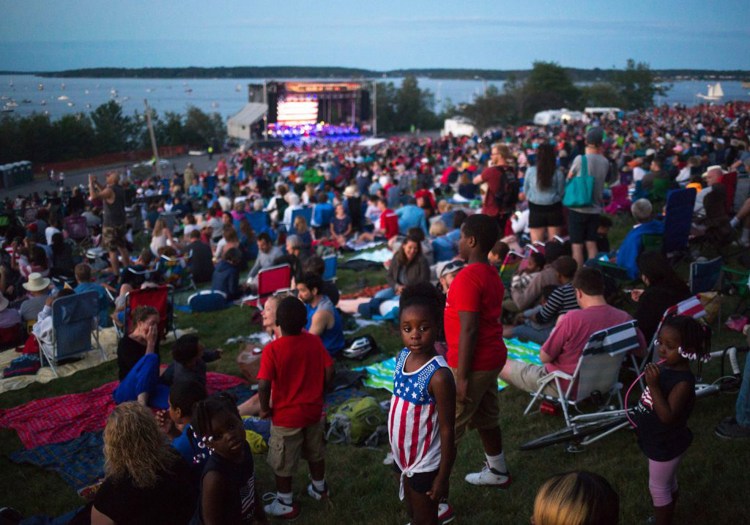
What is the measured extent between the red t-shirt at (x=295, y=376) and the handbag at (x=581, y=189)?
14.5ft

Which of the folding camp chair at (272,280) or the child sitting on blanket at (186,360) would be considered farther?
the folding camp chair at (272,280)

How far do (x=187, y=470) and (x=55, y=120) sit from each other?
5061cm

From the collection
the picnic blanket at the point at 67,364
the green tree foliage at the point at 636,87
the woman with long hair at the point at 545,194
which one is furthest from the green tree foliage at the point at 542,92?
the picnic blanket at the point at 67,364

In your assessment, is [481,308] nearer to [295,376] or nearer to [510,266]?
[295,376]

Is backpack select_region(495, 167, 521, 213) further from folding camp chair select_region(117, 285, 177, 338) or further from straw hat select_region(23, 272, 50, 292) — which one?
straw hat select_region(23, 272, 50, 292)

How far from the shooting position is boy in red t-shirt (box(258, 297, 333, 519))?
141 inches

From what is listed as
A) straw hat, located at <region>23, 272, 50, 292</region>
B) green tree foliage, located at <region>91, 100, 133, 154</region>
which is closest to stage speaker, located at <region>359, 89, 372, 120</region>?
green tree foliage, located at <region>91, 100, 133, 154</region>

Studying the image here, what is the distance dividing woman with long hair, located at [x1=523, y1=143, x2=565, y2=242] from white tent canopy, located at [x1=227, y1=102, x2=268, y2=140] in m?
49.2

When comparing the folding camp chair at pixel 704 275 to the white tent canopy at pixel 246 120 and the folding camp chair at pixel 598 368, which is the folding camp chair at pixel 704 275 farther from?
the white tent canopy at pixel 246 120

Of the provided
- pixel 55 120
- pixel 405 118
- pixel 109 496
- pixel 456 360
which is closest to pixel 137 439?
pixel 109 496

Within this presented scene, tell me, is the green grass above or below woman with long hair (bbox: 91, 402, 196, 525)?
below

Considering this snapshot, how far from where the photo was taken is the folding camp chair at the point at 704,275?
631 centimetres

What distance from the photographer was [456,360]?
139 inches

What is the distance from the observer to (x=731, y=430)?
4.16 metres
